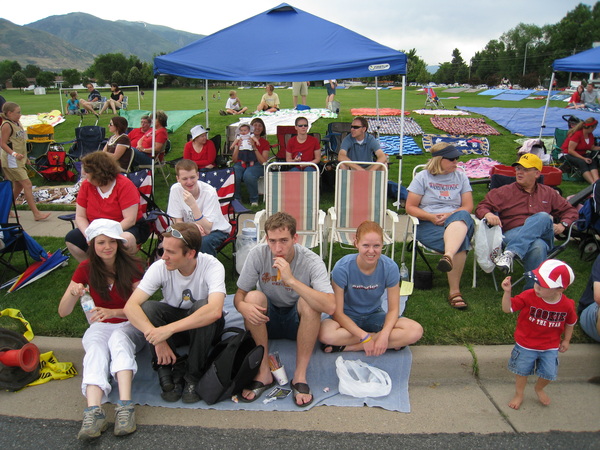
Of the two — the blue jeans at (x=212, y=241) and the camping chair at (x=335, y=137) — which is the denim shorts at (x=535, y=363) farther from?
the camping chair at (x=335, y=137)

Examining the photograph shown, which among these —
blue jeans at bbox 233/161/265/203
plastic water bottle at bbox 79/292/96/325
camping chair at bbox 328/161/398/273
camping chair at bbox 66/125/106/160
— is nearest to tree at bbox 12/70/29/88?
camping chair at bbox 66/125/106/160

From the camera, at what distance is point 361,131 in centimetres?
694

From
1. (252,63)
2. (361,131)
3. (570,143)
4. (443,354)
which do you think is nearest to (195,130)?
(252,63)

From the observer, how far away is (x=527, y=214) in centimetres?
457

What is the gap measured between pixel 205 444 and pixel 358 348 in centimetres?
131

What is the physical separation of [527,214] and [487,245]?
0.57 meters

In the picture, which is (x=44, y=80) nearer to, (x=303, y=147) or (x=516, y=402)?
(x=303, y=147)

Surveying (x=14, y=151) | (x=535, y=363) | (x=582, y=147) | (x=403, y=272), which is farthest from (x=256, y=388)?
(x=582, y=147)

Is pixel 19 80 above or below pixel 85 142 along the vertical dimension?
above

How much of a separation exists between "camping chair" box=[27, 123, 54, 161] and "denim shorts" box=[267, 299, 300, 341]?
8451 millimetres

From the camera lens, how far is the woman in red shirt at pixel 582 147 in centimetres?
834

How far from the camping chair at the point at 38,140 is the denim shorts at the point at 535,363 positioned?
994cm

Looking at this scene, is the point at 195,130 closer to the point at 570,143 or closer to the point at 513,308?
the point at 513,308

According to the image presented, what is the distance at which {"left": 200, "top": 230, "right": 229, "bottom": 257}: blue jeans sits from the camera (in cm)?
450
